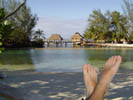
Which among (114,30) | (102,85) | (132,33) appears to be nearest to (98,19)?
(114,30)

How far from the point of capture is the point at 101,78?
125 cm

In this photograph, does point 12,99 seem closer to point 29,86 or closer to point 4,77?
point 29,86

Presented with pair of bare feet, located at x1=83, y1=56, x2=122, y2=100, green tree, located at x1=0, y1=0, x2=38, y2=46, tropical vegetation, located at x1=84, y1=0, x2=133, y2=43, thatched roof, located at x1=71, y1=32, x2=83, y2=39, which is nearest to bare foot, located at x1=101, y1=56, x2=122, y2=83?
pair of bare feet, located at x1=83, y1=56, x2=122, y2=100

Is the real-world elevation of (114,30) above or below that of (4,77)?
above

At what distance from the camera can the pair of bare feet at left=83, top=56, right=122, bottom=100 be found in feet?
3.94

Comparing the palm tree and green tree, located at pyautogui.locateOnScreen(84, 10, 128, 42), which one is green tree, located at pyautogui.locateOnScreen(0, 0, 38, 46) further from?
green tree, located at pyautogui.locateOnScreen(84, 10, 128, 42)

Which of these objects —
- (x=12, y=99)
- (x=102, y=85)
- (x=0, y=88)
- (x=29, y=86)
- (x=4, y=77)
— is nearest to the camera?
(x=102, y=85)

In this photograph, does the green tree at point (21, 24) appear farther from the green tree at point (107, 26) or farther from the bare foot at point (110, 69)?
the bare foot at point (110, 69)

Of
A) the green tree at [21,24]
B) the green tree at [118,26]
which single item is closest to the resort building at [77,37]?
the green tree at [118,26]

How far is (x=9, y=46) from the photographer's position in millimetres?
23391

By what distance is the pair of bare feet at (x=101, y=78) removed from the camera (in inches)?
47.2

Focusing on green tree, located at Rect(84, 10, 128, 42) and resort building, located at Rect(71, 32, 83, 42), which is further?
resort building, located at Rect(71, 32, 83, 42)

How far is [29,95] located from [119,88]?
157cm

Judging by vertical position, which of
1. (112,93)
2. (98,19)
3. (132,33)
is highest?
(98,19)
